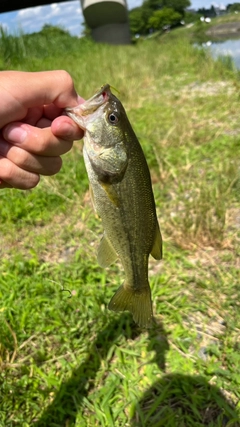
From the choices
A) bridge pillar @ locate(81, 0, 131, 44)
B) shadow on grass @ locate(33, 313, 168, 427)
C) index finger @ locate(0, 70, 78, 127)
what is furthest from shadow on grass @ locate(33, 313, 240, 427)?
bridge pillar @ locate(81, 0, 131, 44)

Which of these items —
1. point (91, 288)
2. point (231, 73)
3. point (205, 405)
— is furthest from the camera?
point (231, 73)

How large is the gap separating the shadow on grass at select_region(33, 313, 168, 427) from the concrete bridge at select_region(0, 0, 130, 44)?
28.1 meters

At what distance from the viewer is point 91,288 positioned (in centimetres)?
275

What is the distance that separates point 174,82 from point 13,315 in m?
9.42

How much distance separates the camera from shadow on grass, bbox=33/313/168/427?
2016mm

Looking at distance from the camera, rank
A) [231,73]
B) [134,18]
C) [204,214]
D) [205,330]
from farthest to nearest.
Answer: [134,18] < [231,73] < [204,214] < [205,330]

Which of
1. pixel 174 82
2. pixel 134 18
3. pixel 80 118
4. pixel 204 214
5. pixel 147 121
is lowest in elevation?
pixel 134 18

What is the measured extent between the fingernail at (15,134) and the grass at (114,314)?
850mm

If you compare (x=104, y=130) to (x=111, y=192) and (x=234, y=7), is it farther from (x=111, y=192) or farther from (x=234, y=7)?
(x=234, y=7)

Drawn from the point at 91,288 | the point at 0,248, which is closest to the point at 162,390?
the point at 91,288

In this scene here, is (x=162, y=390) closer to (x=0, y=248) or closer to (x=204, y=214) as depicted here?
(x=204, y=214)

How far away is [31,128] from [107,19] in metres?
32.8

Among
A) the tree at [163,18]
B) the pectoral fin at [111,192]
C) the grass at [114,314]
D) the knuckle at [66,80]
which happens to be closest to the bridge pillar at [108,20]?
the tree at [163,18]

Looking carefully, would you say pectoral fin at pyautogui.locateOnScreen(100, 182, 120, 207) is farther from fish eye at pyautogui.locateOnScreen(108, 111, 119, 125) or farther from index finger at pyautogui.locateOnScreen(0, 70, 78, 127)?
index finger at pyautogui.locateOnScreen(0, 70, 78, 127)
